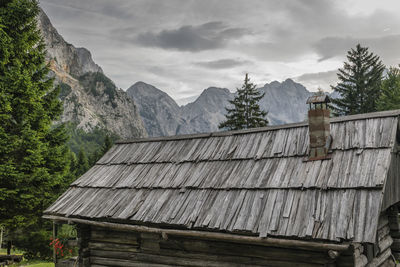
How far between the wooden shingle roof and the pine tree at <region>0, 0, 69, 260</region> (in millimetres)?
5532

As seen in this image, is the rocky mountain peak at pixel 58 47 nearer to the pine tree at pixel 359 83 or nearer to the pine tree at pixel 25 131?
the pine tree at pixel 359 83

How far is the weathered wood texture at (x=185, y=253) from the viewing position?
19.3ft

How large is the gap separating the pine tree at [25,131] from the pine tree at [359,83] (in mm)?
29324

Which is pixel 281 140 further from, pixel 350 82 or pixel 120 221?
pixel 350 82

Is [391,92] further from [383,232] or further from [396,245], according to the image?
[383,232]

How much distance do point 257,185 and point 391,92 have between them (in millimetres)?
28998

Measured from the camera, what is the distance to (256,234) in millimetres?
5918

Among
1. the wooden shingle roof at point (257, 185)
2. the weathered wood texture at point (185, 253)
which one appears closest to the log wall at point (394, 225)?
the wooden shingle roof at point (257, 185)

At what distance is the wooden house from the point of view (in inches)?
218

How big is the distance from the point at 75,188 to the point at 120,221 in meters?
2.74

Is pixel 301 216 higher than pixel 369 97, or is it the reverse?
pixel 369 97

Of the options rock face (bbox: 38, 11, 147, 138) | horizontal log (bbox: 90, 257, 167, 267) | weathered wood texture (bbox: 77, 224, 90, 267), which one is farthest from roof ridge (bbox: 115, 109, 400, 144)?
rock face (bbox: 38, 11, 147, 138)

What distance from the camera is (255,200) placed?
6.48 m

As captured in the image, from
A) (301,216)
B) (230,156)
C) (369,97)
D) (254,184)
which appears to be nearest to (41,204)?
(230,156)
